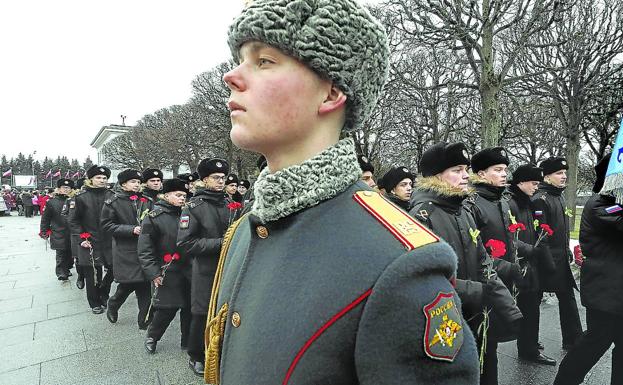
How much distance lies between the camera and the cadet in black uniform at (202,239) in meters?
4.73

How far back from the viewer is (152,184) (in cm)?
740

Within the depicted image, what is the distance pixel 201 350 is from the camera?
15.5 feet

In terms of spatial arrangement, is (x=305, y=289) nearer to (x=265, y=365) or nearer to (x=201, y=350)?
(x=265, y=365)

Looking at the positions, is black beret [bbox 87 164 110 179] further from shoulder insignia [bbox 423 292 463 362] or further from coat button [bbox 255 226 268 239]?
shoulder insignia [bbox 423 292 463 362]

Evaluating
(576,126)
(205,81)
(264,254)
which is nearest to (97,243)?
(264,254)

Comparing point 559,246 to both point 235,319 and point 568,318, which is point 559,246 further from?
point 235,319

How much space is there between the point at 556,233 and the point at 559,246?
165 millimetres

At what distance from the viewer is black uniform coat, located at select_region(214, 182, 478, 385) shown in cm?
90

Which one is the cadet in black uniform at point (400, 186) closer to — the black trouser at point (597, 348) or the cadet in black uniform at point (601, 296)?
the cadet in black uniform at point (601, 296)

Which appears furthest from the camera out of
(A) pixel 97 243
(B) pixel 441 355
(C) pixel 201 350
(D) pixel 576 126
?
(D) pixel 576 126

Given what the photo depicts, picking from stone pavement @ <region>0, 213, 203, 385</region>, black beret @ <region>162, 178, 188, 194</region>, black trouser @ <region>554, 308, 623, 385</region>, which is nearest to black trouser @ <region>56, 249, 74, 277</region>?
stone pavement @ <region>0, 213, 203, 385</region>

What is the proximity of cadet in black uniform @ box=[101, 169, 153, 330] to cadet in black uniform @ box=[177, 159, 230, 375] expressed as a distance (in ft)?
4.64

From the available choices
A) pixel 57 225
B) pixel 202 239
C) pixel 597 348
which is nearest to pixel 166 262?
pixel 202 239

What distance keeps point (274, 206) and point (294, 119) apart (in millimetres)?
235
